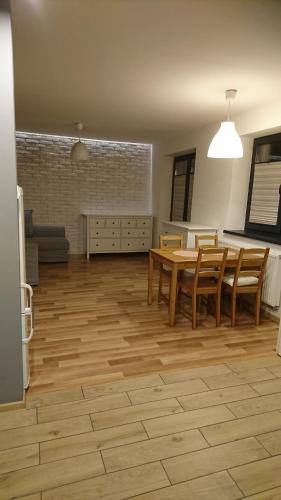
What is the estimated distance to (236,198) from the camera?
4.26 m

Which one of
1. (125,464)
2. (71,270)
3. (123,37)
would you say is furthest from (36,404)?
(71,270)

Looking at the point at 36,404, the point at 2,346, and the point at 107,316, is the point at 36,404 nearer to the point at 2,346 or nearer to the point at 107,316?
the point at 2,346

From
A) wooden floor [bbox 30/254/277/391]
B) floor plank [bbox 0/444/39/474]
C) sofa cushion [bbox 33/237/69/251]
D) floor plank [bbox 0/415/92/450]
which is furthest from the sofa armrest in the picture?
floor plank [bbox 0/444/39/474]

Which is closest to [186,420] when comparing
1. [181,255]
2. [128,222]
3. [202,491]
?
[202,491]

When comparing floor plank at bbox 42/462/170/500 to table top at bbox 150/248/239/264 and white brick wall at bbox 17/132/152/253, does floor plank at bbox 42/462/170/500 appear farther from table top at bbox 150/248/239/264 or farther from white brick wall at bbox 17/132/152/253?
white brick wall at bbox 17/132/152/253

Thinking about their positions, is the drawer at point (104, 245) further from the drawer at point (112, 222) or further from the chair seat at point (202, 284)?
the chair seat at point (202, 284)

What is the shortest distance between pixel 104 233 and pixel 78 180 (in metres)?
1.30

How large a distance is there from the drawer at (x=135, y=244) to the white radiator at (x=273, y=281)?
11.6 feet

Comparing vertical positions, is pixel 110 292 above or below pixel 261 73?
below

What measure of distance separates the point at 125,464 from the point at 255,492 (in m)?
0.64

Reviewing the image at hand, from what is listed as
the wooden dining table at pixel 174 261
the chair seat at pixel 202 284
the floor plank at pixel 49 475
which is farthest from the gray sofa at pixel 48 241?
the floor plank at pixel 49 475

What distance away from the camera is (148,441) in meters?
1.75

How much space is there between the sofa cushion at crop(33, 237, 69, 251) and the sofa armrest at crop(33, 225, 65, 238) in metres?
0.22

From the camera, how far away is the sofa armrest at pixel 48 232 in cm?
587
